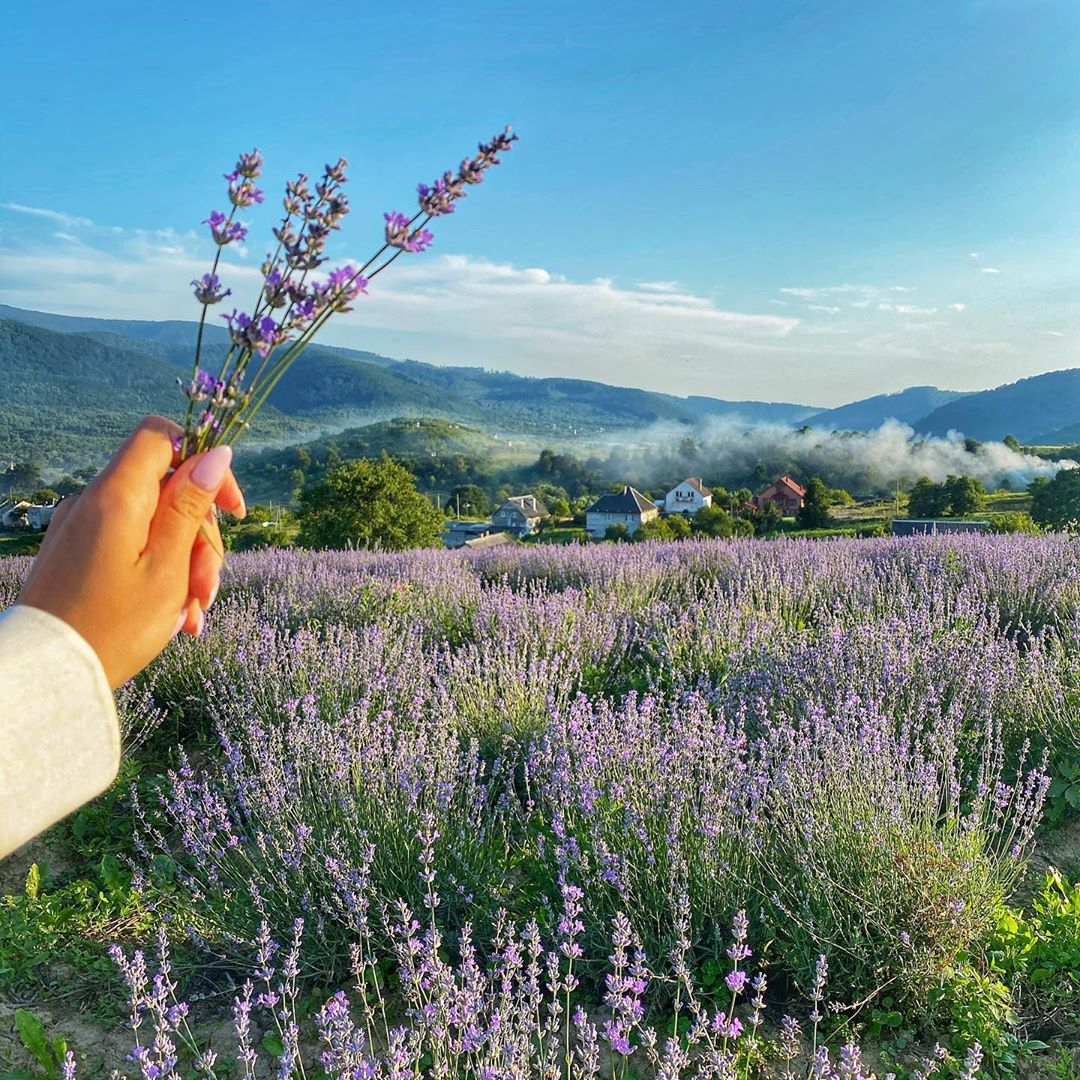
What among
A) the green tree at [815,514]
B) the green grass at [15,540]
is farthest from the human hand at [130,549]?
the green tree at [815,514]

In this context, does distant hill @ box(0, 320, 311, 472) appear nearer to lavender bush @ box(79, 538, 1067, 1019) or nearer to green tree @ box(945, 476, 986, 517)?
green tree @ box(945, 476, 986, 517)

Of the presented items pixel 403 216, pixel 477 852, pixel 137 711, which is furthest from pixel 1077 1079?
pixel 137 711

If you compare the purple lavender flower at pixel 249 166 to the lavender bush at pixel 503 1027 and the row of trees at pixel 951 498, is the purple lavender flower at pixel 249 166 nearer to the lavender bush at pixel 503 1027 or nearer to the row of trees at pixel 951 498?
the lavender bush at pixel 503 1027

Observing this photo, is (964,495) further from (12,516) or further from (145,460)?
(12,516)

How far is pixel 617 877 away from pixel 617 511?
87.6 m

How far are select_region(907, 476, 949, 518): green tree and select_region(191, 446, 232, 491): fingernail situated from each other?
60.1 meters

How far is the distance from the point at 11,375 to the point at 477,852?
187 meters

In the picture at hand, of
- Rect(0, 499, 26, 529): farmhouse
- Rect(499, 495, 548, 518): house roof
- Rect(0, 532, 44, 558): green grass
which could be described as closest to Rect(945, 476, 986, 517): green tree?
Rect(499, 495, 548, 518): house roof

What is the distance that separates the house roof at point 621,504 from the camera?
89.2 metres

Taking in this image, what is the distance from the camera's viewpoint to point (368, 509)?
92.8 feet

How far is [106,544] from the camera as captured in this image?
0.80 m

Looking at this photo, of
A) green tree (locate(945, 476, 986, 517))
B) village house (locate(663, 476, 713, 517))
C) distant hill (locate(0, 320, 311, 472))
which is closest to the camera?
green tree (locate(945, 476, 986, 517))

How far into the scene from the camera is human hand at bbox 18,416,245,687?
0.79 meters

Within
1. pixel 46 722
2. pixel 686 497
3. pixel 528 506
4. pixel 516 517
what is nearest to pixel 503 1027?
pixel 46 722
